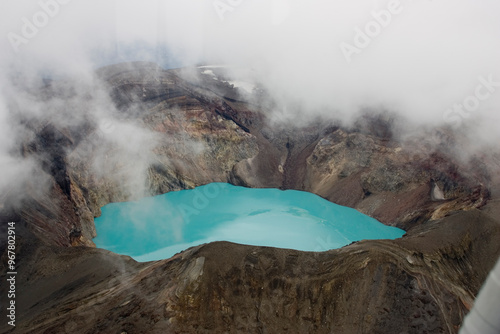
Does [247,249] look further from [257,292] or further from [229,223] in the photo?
[229,223]

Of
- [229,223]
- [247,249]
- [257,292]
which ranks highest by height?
[247,249]

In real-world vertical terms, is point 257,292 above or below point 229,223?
above

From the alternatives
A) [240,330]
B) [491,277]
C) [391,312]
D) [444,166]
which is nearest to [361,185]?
[444,166]

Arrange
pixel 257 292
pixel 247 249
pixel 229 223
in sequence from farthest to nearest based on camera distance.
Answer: pixel 229 223, pixel 247 249, pixel 257 292

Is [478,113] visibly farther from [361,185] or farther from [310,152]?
[310,152]

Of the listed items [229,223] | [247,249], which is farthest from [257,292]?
[229,223]

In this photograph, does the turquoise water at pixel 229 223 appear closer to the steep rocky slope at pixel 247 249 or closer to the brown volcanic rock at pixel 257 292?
the steep rocky slope at pixel 247 249

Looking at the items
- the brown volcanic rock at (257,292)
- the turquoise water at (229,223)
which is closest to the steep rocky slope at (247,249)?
the brown volcanic rock at (257,292)
